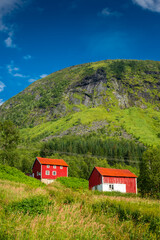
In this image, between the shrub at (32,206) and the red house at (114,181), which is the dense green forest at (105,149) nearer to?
the red house at (114,181)

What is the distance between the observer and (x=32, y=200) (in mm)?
11492

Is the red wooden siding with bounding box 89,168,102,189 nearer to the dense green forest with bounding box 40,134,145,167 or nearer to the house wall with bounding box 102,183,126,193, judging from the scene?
the house wall with bounding box 102,183,126,193

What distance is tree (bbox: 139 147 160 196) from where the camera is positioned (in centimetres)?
4181

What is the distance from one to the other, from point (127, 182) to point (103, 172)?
7269mm

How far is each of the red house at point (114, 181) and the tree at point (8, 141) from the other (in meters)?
23.2

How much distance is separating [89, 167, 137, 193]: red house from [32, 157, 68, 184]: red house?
15.1 meters

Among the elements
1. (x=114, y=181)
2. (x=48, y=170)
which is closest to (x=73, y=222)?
(x=114, y=181)

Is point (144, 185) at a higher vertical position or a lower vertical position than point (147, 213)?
lower

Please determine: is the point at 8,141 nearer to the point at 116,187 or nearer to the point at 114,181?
the point at 114,181

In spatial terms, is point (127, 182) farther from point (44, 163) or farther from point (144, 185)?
point (44, 163)

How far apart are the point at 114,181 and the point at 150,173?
18.3 meters

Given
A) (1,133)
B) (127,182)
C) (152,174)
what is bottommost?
(127,182)

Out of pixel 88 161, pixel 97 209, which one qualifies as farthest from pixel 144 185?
pixel 88 161

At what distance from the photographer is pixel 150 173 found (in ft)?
141
